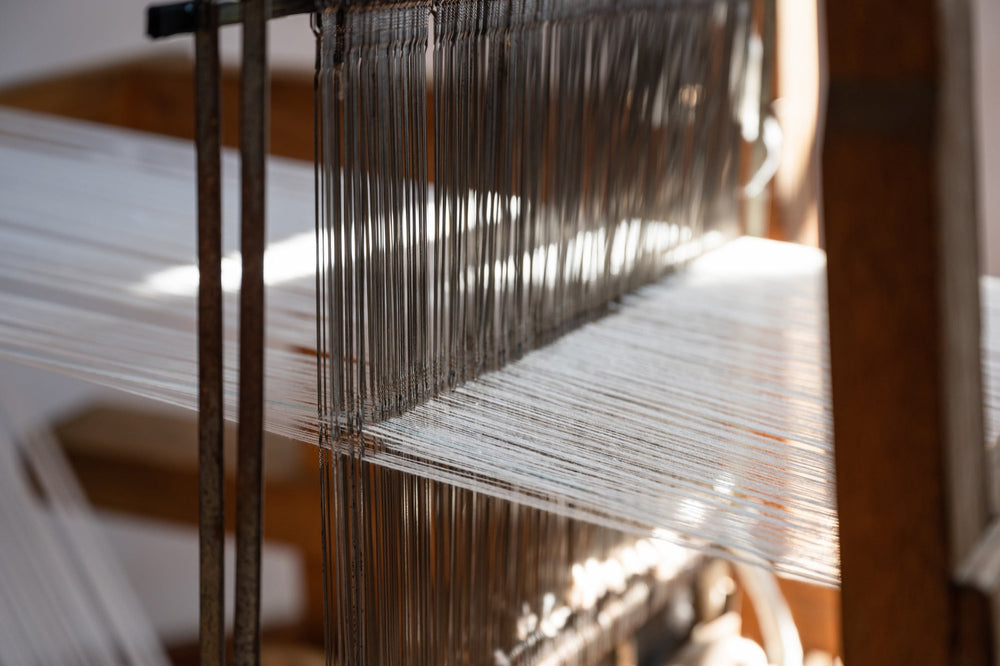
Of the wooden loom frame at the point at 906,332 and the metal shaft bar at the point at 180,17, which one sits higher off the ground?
the metal shaft bar at the point at 180,17

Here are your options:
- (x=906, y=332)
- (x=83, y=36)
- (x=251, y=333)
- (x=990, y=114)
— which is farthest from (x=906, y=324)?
(x=83, y=36)

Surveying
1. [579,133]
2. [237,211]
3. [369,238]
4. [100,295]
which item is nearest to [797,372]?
[579,133]

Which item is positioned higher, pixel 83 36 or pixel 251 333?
pixel 83 36

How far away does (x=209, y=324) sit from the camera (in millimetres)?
582

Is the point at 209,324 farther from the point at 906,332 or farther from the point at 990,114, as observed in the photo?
the point at 990,114

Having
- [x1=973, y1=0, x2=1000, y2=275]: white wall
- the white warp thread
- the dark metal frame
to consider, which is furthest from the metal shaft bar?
[x1=973, y1=0, x2=1000, y2=275]: white wall

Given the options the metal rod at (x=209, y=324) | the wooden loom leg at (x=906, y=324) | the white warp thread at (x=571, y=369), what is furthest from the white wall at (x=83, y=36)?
the wooden loom leg at (x=906, y=324)

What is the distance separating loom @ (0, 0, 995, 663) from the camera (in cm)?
43

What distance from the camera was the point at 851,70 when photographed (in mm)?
419

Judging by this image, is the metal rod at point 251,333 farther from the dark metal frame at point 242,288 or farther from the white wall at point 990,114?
the white wall at point 990,114

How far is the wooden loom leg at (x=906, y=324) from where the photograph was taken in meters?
0.41

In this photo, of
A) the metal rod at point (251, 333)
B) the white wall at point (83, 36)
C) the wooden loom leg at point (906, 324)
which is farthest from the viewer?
the white wall at point (83, 36)

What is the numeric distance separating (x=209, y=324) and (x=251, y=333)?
3 centimetres

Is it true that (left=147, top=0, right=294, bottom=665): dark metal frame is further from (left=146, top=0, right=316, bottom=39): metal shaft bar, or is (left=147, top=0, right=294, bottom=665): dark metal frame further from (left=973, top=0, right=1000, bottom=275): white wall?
(left=973, top=0, right=1000, bottom=275): white wall
